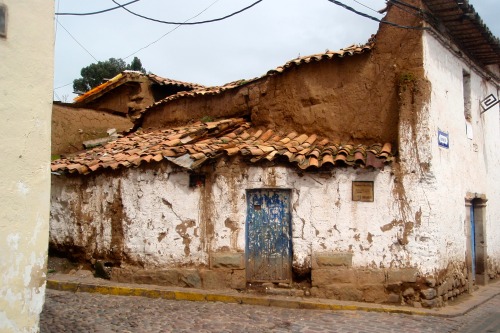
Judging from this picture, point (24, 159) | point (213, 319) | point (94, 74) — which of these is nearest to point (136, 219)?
point (213, 319)

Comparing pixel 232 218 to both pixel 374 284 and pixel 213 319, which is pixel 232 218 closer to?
pixel 213 319

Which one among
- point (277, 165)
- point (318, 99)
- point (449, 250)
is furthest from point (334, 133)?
point (449, 250)

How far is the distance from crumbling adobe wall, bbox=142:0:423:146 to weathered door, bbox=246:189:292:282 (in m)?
1.86

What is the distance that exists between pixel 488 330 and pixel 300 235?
3.22 m

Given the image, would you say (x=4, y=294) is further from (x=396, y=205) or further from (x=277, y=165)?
(x=396, y=205)

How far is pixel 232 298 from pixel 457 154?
5.39m

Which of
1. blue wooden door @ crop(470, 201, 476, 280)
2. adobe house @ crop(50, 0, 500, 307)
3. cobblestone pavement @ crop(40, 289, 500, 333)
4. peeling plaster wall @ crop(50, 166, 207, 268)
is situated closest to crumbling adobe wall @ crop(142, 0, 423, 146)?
adobe house @ crop(50, 0, 500, 307)

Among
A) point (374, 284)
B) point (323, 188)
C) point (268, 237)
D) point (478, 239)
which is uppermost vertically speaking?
point (323, 188)

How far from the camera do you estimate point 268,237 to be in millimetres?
8406

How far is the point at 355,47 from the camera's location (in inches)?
364

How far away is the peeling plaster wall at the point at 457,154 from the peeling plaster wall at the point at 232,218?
792 mm

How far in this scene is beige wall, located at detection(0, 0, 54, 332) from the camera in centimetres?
376

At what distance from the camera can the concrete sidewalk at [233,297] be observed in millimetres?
7480

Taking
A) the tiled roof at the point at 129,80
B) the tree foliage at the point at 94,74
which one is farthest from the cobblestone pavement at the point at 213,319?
the tree foliage at the point at 94,74
